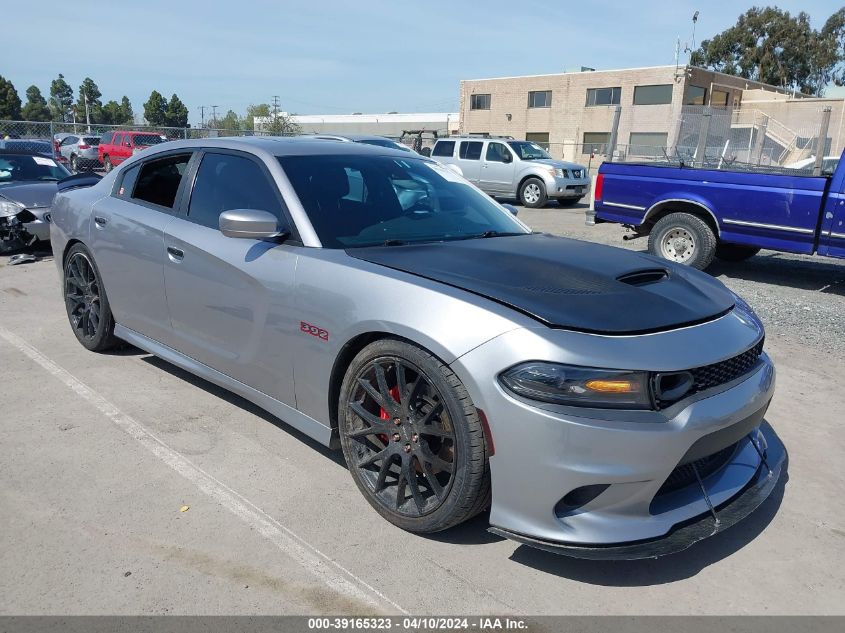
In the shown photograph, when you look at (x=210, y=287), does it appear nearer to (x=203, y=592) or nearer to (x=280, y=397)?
(x=280, y=397)

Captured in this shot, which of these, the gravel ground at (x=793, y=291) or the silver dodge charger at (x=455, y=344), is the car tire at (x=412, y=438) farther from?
the gravel ground at (x=793, y=291)

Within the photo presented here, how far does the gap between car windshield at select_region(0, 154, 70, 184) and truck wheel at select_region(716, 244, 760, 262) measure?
9884 mm

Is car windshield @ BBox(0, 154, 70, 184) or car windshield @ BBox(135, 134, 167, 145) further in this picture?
car windshield @ BBox(135, 134, 167, 145)

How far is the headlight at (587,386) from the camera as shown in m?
2.42

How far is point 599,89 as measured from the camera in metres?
45.7

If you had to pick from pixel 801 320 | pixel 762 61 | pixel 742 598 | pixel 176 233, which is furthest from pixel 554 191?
pixel 762 61

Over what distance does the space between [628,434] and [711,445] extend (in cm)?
44

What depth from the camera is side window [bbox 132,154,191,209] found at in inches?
169

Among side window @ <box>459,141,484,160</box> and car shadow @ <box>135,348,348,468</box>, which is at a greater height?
side window @ <box>459,141,484,160</box>

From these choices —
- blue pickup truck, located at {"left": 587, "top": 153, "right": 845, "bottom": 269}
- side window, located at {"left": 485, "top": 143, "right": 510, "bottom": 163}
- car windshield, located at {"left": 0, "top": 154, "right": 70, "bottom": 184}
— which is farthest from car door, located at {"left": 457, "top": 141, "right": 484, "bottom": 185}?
car windshield, located at {"left": 0, "top": 154, "right": 70, "bottom": 184}

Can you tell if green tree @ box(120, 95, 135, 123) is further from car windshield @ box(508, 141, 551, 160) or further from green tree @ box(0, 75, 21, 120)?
car windshield @ box(508, 141, 551, 160)

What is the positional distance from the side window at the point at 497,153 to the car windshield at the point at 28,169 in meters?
10.9

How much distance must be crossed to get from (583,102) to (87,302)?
152 feet

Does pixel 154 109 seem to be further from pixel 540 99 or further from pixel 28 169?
pixel 28 169
